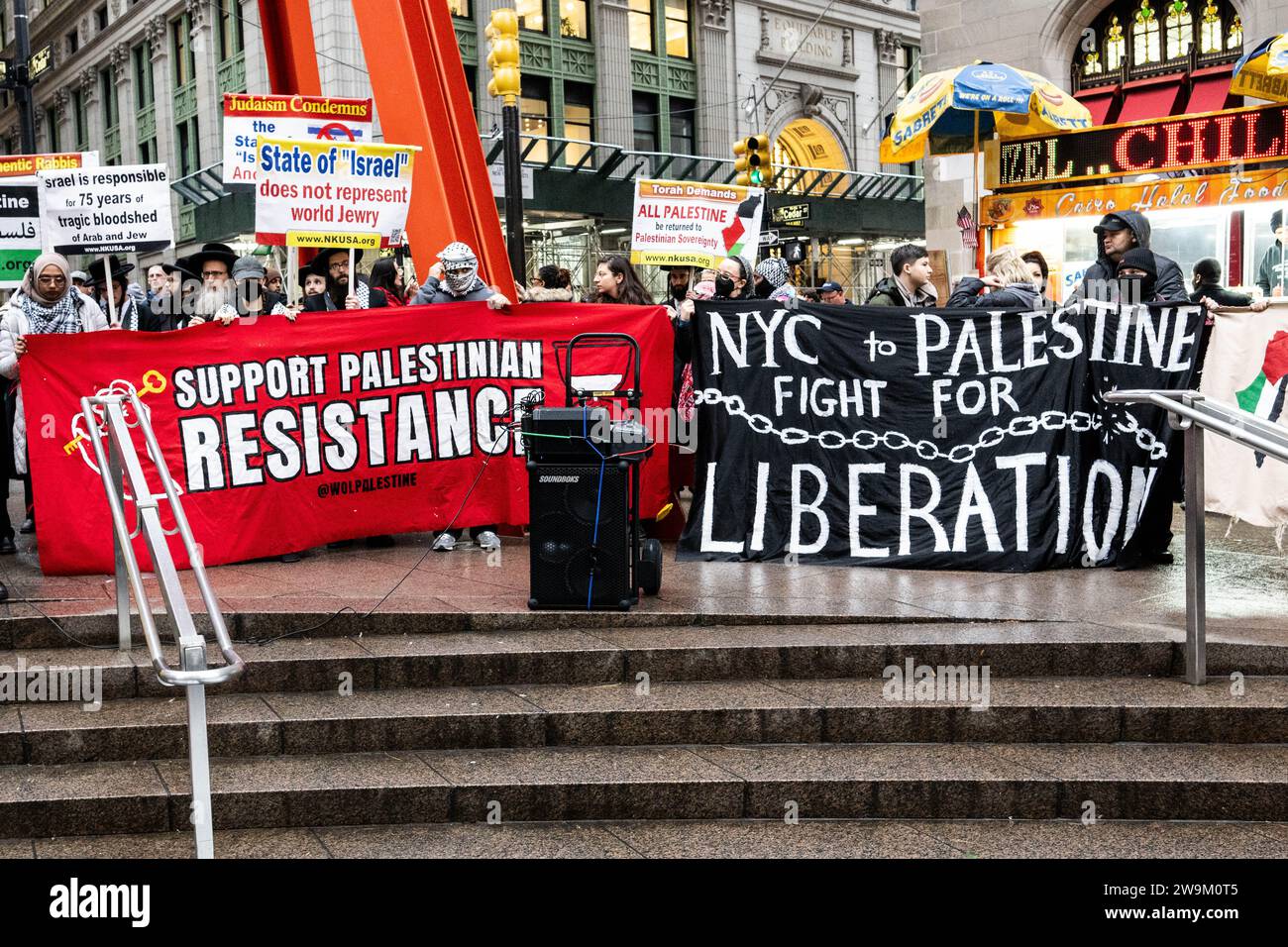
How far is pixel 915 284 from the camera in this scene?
30.1 feet

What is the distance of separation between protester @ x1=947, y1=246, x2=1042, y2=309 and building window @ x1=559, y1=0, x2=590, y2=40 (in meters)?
29.2

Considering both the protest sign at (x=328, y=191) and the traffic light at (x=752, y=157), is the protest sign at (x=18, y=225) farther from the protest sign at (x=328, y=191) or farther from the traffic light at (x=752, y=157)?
the traffic light at (x=752, y=157)

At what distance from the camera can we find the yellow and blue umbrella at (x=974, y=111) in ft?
46.9

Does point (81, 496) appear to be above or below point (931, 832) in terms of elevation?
above

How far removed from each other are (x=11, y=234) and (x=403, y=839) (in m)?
9.13

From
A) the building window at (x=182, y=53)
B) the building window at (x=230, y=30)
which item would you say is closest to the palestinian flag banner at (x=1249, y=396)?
the building window at (x=230, y=30)

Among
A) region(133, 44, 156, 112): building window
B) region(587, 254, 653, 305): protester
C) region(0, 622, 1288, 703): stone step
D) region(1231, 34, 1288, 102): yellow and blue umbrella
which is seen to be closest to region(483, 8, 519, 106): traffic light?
region(587, 254, 653, 305): protester

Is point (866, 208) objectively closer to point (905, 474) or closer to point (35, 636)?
point (905, 474)

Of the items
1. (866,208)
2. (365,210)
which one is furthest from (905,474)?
(866,208)

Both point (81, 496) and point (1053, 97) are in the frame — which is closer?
point (81, 496)

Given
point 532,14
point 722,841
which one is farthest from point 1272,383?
point 532,14

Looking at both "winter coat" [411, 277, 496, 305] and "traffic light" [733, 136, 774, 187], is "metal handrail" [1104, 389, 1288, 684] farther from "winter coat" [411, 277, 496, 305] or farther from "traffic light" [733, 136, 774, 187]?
"traffic light" [733, 136, 774, 187]

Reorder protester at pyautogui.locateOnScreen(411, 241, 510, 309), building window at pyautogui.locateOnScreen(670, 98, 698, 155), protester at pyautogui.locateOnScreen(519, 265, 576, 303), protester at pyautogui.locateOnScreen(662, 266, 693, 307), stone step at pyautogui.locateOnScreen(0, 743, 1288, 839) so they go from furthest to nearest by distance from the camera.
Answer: building window at pyautogui.locateOnScreen(670, 98, 698, 155) → protester at pyautogui.locateOnScreen(519, 265, 576, 303) → protester at pyautogui.locateOnScreen(662, 266, 693, 307) → protester at pyautogui.locateOnScreen(411, 241, 510, 309) → stone step at pyautogui.locateOnScreen(0, 743, 1288, 839)

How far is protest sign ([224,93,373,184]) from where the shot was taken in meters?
9.07
